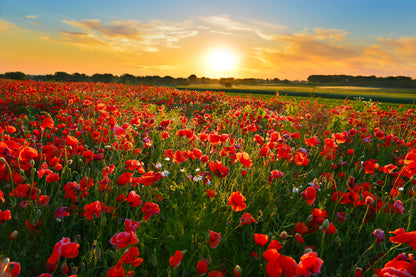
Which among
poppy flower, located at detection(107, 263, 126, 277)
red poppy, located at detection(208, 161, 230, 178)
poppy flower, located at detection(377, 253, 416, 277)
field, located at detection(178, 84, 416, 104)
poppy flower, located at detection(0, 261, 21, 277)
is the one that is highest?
field, located at detection(178, 84, 416, 104)

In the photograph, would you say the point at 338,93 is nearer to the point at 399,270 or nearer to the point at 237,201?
the point at 237,201

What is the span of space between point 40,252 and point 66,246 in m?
0.80

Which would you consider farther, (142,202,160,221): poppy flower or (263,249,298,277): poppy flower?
(142,202,160,221): poppy flower

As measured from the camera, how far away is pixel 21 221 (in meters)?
1.95

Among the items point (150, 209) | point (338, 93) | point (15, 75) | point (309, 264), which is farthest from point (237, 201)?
point (15, 75)

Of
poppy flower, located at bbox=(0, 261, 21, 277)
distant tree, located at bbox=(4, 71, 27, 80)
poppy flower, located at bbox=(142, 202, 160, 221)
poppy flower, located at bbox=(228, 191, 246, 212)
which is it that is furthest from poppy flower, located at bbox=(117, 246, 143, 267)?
distant tree, located at bbox=(4, 71, 27, 80)

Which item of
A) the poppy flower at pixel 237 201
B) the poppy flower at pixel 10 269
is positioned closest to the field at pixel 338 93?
the poppy flower at pixel 237 201

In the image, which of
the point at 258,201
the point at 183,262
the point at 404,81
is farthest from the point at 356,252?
the point at 404,81

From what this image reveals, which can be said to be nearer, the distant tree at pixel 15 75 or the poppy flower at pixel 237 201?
the poppy flower at pixel 237 201

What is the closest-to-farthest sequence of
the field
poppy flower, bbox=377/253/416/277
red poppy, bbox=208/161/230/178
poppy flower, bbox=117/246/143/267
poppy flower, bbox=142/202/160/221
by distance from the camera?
poppy flower, bbox=377/253/416/277
poppy flower, bbox=117/246/143/267
poppy flower, bbox=142/202/160/221
red poppy, bbox=208/161/230/178
the field

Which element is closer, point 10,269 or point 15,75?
point 10,269

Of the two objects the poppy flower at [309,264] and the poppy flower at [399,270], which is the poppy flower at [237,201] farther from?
the poppy flower at [399,270]

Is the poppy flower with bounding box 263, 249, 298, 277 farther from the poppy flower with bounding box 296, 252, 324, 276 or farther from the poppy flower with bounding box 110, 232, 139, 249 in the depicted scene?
the poppy flower with bounding box 110, 232, 139, 249

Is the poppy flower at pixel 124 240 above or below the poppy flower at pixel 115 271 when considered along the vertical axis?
above
